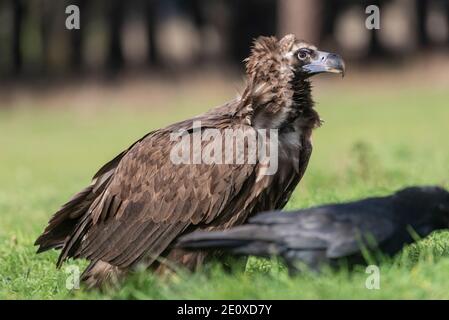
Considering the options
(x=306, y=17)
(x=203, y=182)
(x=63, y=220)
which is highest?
(x=306, y=17)

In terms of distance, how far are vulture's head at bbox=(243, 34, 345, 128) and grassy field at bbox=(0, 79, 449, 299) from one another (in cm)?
115

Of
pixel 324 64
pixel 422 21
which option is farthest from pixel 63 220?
pixel 422 21

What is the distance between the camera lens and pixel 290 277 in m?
6.77

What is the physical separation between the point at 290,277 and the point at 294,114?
1619mm

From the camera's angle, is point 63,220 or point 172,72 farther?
point 172,72

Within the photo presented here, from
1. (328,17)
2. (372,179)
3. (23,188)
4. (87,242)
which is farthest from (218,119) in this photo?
(328,17)

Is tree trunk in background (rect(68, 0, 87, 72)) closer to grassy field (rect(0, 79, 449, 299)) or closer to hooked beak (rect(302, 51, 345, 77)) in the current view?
grassy field (rect(0, 79, 449, 299))

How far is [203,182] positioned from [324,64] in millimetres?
1287

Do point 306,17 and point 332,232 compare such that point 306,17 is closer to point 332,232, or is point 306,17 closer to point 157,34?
point 157,34

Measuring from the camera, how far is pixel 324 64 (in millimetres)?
8000

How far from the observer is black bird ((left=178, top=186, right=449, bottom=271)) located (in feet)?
21.8

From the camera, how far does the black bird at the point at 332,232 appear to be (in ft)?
21.8

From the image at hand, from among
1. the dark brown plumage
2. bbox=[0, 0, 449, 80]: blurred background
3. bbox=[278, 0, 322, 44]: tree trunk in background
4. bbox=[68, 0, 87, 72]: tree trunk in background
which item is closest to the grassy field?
the dark brown plumage
